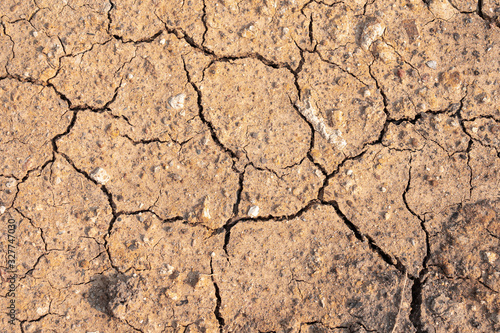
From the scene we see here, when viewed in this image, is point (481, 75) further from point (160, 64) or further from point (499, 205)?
point (160, 64)

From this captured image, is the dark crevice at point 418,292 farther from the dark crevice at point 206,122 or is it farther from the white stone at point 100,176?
the white stone at point 100,176

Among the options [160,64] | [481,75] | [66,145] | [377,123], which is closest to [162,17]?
[160,64]

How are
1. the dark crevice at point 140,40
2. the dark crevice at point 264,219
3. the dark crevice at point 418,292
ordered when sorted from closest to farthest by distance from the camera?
the dark crevice at point 418,292
the dark crevice at point 264,219
the dark crevice at point 140,40

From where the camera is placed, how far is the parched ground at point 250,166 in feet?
8.50

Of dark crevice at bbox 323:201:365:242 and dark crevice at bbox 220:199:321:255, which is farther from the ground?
dark crevice at bbox 323:201:365:242

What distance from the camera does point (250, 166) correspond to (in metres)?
2.73

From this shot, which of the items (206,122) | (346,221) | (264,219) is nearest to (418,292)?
(346,221)

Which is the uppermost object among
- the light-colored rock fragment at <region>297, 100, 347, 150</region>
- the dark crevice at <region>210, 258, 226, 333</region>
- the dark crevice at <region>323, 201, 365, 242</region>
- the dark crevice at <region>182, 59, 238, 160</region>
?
the light-colored rock fragment at <region>297, 100, 347, 150</region>

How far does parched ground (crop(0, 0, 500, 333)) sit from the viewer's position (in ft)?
8.50

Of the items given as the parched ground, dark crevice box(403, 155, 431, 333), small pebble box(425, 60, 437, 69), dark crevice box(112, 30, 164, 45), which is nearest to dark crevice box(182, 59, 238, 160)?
the parched ground

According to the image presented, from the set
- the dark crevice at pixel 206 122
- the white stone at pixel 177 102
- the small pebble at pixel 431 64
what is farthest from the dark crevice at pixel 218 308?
the small pebble at pixel 431 64

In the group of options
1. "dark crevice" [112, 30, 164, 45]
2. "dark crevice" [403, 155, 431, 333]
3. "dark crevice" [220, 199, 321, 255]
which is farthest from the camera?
"dark crevice" [112, 30, 164, 45]

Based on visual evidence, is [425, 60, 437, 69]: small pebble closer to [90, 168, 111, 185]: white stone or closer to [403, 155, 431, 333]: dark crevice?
[403, 155, 431, 333]: dark crevice

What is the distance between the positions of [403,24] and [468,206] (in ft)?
4.87
